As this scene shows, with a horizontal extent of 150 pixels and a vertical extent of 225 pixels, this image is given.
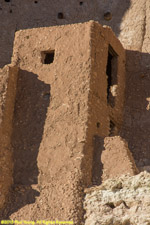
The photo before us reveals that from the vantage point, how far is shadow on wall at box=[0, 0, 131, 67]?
16.9m

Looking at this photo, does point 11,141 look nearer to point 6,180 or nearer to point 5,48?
point 6,180

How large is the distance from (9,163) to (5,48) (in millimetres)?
6420

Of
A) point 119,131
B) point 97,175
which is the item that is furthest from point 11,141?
point 119,131

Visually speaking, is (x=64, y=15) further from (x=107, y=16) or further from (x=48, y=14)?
(x=107, y=16)

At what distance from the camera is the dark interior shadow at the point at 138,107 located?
1324 centimetres

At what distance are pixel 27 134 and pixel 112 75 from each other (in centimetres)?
322

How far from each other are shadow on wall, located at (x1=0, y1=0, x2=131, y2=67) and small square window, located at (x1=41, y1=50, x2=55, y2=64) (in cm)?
388

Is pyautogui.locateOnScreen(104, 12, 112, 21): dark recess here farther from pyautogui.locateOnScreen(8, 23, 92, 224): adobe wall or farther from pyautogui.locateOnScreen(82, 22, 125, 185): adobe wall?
pyautogui.locateOnScreen(8, 23, 92, 224): adobe wall

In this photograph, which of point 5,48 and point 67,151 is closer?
point 67,151

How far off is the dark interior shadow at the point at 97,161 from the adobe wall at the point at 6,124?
1.93m

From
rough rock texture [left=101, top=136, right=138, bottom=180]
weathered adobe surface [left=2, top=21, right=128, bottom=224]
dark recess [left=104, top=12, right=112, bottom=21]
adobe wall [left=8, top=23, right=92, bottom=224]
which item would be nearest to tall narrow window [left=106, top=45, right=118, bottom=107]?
weathered adobe surface [left=2, top=21, right=128, bottom=224]

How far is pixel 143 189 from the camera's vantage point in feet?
34.6

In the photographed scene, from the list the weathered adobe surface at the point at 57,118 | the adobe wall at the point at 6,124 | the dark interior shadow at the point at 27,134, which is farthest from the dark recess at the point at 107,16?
the adobe wall at the point at 6,124

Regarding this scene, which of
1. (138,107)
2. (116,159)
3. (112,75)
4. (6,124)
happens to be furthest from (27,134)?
(138,107)
